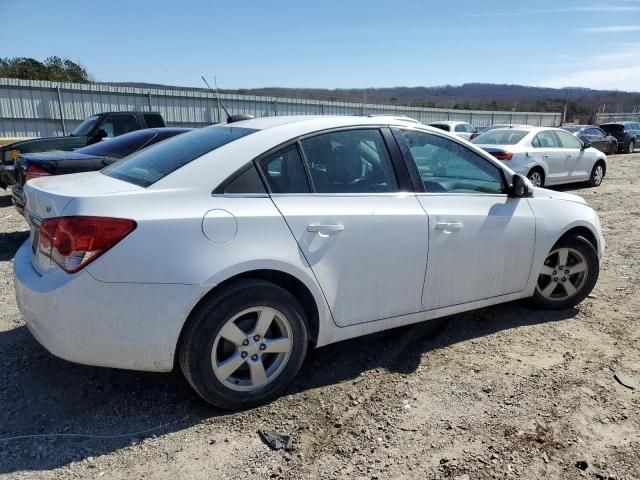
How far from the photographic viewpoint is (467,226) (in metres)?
3.56

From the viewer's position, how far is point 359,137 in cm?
338

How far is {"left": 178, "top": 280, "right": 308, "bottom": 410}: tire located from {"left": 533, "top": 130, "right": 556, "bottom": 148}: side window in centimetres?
1034

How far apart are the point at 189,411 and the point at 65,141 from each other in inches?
316

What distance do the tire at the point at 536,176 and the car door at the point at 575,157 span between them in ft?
3.64

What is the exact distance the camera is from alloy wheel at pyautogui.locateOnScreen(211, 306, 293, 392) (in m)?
2.80

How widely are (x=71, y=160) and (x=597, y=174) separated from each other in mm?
12570

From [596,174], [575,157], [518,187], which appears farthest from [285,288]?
[596,174]

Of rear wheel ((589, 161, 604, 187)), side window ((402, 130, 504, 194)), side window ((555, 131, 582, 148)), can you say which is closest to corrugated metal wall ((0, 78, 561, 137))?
side window ((555, 131, 582, 148))

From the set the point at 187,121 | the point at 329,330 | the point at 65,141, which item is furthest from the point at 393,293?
the point at 187,121

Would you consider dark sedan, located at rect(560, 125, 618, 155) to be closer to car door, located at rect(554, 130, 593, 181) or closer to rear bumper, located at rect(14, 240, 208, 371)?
car door, located at rect(554, 130, 593, 181)

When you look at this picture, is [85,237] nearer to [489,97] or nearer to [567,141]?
[567,141]

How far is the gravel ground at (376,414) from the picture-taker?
8.29 ft

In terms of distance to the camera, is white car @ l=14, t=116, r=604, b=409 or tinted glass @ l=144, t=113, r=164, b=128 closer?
white car @ l=14, t=116, r=604, b=409

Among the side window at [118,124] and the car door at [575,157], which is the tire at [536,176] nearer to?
the car door at [575,157]
